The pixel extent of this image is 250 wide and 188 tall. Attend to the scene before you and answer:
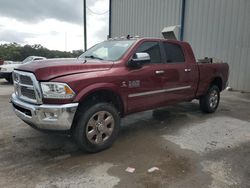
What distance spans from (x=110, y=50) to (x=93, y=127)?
166 cm

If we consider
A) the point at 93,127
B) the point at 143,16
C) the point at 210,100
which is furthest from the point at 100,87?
the point at 143,16

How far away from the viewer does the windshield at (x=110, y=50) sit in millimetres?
4281

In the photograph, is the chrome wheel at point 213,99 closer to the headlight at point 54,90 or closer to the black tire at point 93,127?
the black tire at point 93,127

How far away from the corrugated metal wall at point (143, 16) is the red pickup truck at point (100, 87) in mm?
8634

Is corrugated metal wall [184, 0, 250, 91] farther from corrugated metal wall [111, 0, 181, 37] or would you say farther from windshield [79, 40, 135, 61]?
windshield [79, 40, 135, 61]

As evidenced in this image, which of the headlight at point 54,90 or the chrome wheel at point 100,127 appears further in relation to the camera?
the chrome wheel at point 100,127

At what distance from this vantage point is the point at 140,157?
3.62 m

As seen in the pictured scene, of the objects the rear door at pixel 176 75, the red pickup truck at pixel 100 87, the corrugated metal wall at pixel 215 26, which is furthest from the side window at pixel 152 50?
the corrugated metal wall at pixel 215 26

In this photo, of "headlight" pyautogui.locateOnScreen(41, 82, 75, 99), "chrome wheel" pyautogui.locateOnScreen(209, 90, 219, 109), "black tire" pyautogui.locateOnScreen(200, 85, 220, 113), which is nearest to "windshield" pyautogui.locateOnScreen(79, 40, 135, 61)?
A: "headlight" pyautogui.locateOnScreen(41, 82, 75, 99)

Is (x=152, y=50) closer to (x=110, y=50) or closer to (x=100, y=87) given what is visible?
(x=110, y=50)

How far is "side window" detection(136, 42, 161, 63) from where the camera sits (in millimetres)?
4544

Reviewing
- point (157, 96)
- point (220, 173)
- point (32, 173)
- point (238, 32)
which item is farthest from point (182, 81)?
point (238, 32)

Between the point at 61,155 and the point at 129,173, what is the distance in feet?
3.87

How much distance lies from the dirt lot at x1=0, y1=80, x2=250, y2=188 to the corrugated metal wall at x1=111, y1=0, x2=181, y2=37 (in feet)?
30.6
